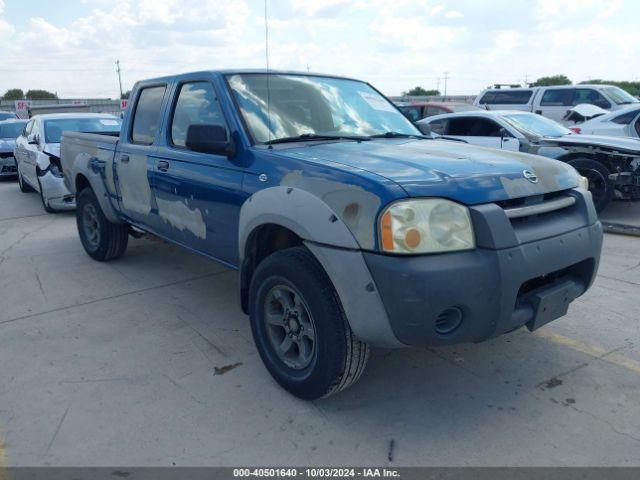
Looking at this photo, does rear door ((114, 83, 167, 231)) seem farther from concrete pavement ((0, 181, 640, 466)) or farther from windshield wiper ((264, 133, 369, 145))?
windshield wiper ((264, 133, 369, 145))

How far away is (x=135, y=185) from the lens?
15.2 feet

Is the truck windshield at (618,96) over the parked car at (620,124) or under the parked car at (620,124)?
over

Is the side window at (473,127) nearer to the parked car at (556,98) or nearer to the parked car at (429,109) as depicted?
the parked car at (429,109)

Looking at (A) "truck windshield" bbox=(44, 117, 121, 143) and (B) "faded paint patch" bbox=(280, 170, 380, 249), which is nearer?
(B) "faded paint patch" bbox=(280, 170, 380, 249)

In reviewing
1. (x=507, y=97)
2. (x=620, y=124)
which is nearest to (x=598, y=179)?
(x=620, y=124)

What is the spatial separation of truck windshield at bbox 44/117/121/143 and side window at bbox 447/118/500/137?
5.90m

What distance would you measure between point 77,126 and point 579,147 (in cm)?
823

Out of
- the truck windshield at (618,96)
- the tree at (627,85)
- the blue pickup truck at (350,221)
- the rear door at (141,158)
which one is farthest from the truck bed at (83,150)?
the tree at (627,85)

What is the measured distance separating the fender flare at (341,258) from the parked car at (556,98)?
12.8m

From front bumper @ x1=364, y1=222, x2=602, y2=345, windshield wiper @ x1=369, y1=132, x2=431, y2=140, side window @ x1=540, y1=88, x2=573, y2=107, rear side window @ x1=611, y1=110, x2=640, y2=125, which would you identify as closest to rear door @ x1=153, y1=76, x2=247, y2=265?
windshield wiper @ x1=369, y1=132, x2=431, y2=140

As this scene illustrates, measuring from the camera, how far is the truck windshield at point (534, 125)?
8.76 meters

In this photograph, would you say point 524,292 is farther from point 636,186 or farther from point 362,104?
point 636,186

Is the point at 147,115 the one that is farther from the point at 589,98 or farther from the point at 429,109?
the point at 589,98

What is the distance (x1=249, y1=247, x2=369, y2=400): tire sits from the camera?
8.90ft
